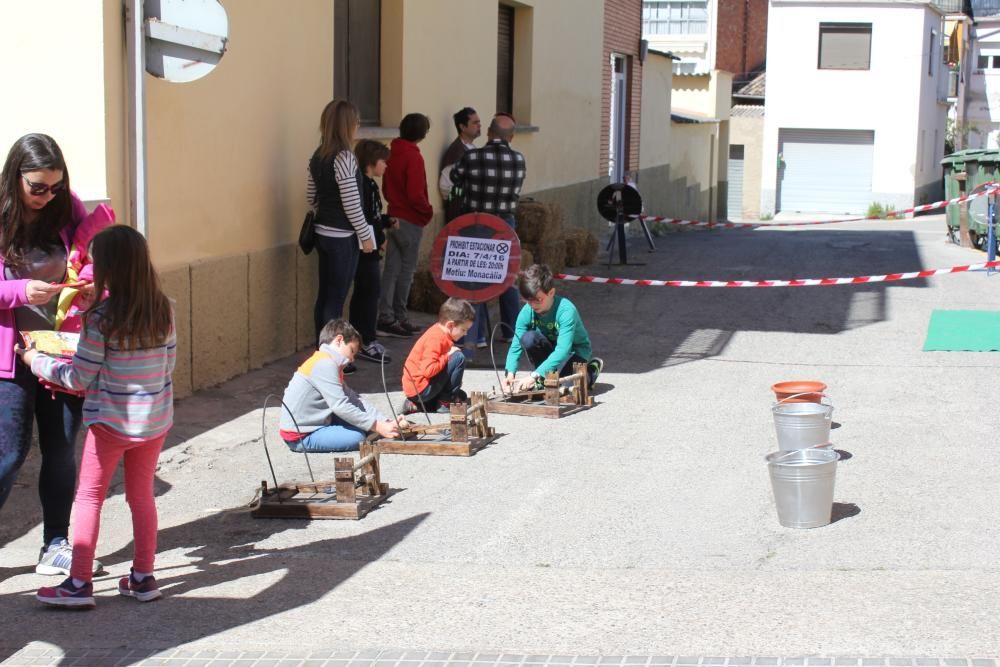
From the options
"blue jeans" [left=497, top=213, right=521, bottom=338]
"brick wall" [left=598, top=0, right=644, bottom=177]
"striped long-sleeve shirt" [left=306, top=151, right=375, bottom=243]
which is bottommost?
"blue jeans" [left=497, top=213, right=521, bottom=338]

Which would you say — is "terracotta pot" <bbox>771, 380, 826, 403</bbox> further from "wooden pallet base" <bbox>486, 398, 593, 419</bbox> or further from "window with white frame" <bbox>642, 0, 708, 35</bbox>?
"window with white frame" <bbox>642, 0, 708, 35</bbox>

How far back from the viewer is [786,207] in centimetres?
4275

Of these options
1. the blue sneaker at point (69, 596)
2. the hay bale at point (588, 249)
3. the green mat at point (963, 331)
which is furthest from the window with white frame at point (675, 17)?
the blue sneaker at point (69, 596)

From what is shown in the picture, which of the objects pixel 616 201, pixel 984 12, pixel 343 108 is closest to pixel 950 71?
pixel 984 12

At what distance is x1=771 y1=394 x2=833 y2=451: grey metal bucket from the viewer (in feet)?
22.5

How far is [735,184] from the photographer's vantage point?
144 feet

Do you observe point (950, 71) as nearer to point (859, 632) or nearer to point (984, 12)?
point (984, 12)

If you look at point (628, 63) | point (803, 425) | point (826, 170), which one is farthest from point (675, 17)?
point (803, 425)

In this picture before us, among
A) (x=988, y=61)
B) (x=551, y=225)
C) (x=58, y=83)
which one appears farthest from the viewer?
(x=988, y=61)

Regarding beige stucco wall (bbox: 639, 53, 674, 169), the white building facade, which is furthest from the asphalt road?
the white building facade

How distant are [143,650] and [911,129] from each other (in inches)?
1539

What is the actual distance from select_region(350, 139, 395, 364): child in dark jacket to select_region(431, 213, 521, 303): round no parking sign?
19.8 inches

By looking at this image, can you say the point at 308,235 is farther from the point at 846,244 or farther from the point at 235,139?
the point at 846,244

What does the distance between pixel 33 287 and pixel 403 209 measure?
667 cm
